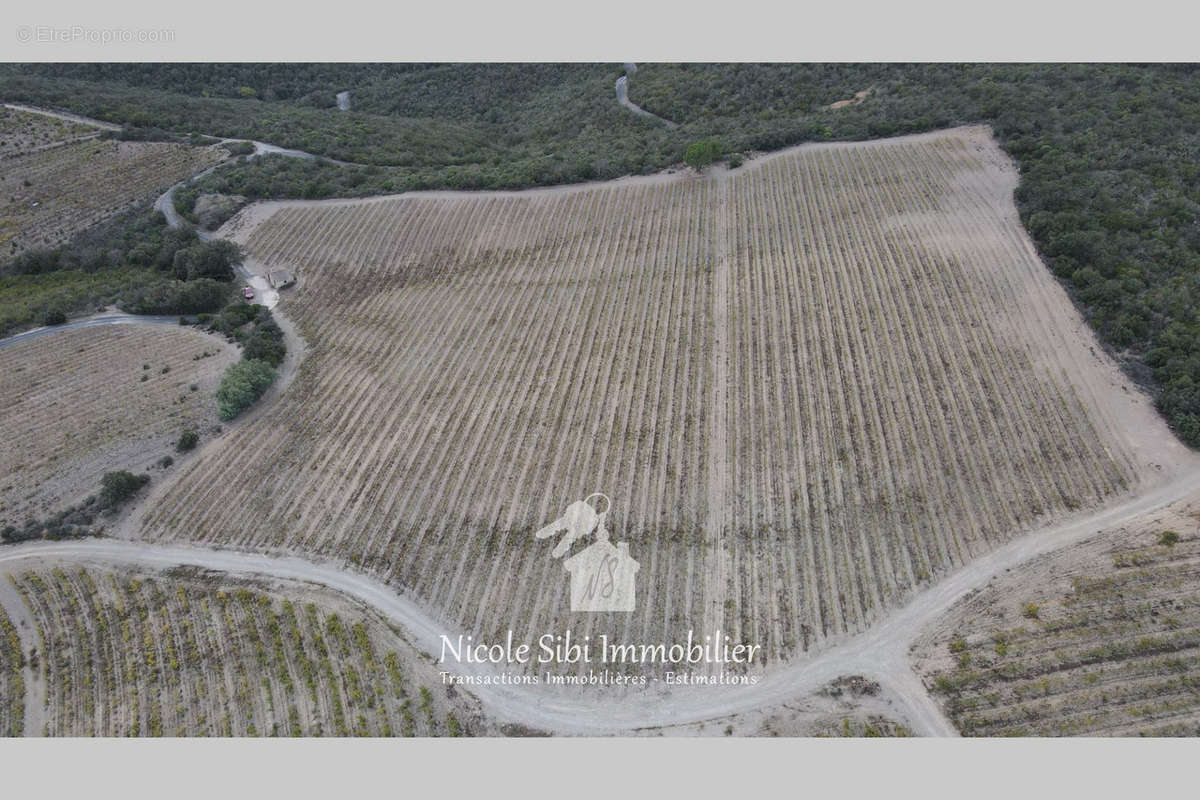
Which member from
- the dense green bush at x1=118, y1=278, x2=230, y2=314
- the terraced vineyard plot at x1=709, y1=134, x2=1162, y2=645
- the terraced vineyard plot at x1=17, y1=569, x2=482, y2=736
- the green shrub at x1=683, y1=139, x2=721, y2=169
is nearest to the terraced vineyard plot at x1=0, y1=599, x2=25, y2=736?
the terraced vineyard plot at x1=17, y1=569, x2=482, y2=736

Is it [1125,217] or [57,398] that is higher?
[1125,217]

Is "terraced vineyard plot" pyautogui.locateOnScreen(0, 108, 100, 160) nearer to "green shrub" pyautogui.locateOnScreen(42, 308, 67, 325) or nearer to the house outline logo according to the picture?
"green shrub" pyautogui.locateOnScreen(42, 308, 67, 325)

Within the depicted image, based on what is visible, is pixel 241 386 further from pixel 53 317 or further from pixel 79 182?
pixel 79 182

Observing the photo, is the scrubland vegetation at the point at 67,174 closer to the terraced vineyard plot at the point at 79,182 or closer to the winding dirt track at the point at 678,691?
the terraced vineyard plot at the point at 79,182

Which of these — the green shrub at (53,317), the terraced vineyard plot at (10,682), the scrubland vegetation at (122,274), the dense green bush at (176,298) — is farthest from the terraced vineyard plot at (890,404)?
the green shrub at (53,317)

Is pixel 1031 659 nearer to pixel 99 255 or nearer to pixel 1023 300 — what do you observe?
pixel 1023 300

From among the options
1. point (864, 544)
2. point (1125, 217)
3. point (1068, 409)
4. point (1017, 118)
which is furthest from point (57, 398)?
point (1017, 118)
